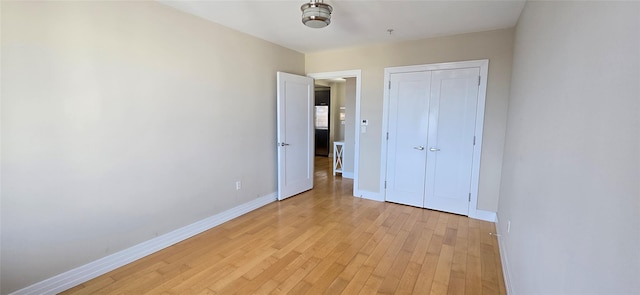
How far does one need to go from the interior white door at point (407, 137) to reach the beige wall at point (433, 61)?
195 millimetres

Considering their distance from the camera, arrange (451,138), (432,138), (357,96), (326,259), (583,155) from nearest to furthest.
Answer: (583,155) → (326,259) → (451,138) → (432,138) → (357,96)

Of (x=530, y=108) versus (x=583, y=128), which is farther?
(x=530, y=108)

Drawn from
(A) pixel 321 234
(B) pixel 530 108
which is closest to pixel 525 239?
(B) pixel 530 108

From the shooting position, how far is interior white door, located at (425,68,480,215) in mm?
3490

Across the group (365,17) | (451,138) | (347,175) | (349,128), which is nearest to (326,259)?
(451,138)

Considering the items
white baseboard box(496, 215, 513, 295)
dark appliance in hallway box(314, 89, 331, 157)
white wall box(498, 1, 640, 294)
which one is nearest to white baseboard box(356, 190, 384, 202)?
white baseboard box(496, 215, 513, 295)

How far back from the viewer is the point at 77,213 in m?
2.19

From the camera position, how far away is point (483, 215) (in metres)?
3.52

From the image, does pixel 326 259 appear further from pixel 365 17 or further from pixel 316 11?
pixel 365 17

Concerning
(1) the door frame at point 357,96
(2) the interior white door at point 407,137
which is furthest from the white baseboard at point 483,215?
(1) the door frame at point 357,96

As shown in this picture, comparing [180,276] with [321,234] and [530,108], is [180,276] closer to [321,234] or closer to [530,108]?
[321,234]

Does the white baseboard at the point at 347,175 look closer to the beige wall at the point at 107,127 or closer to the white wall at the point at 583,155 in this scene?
the beige wall at the point at 107,127

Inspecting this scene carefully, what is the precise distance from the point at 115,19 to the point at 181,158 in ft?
4.46

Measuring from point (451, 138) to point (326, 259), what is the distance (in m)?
2.31
